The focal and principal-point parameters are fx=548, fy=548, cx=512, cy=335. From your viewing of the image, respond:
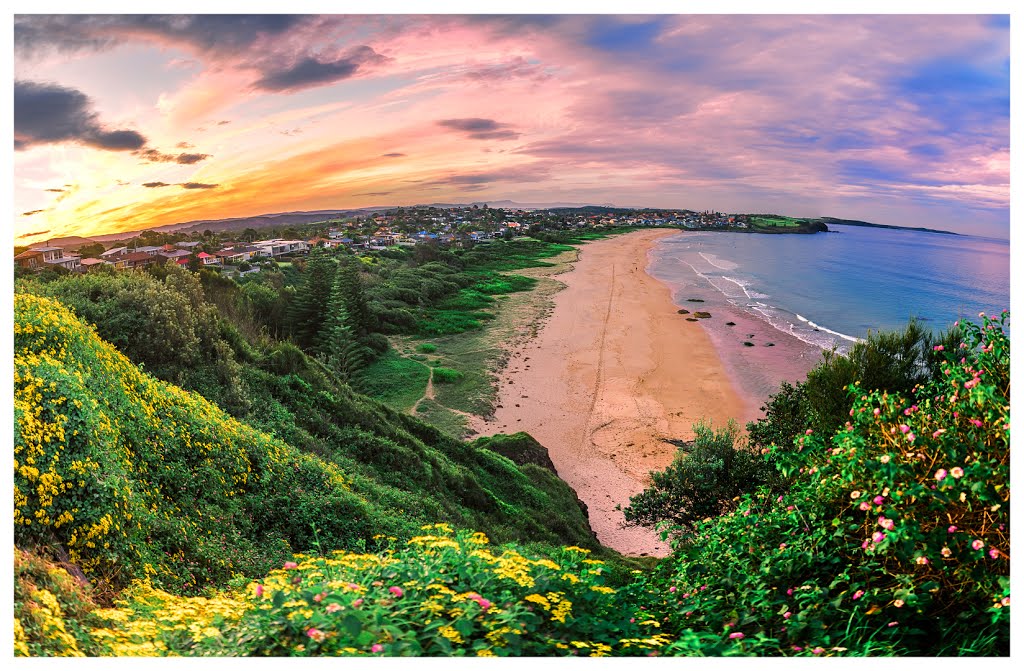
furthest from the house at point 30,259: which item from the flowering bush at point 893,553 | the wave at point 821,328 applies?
the wave at point 821,328


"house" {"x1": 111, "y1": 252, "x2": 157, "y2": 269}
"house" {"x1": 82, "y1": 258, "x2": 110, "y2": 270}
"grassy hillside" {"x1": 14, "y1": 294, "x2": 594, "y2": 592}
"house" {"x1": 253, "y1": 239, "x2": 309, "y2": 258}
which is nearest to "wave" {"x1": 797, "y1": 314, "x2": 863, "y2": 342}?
"grassy hillside" {"x1": 14, "y1": 294, "x2": 594, "y2": 592}

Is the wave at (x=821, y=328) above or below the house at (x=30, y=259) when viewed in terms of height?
below

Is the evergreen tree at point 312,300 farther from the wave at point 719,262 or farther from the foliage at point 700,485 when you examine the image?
the wave at point 719,262

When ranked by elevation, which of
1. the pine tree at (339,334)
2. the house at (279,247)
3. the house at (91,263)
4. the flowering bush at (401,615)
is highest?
the house at (279,247)

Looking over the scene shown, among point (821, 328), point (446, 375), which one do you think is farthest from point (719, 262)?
point (446, 375)

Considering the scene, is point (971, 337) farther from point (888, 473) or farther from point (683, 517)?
point (683, 517)

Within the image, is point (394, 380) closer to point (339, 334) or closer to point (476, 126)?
point (339, 334)

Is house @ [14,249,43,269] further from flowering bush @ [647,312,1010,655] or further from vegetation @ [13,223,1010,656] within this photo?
flowering bush @ [647,312,1010,655]
